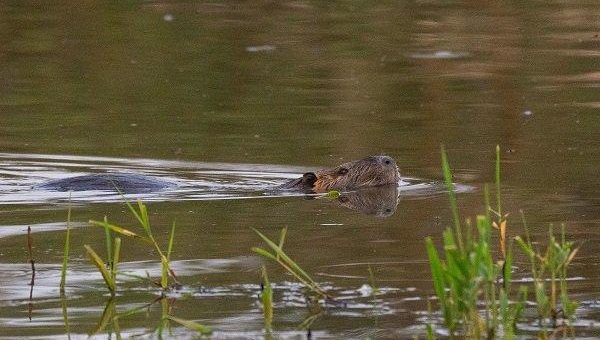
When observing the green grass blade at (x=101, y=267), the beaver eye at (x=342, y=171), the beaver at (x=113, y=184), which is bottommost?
the beaver eye at (x=342, y=171)

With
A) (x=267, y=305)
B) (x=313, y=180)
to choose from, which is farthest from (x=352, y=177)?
(x=267, y=305)

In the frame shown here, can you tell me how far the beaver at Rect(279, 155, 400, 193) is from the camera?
315 inches

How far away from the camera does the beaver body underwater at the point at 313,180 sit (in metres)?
7.91

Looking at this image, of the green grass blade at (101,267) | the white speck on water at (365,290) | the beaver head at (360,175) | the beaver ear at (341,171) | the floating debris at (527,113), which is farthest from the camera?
the floating debris at (527,113)

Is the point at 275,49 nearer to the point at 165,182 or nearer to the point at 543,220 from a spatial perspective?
the point at 165,182

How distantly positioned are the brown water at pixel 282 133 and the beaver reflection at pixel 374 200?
0.29ft

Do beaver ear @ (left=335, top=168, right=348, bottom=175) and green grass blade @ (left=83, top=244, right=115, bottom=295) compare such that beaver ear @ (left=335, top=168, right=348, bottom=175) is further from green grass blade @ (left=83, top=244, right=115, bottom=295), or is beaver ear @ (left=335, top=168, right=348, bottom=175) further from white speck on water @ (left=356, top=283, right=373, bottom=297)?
green grass blade @ (left=83, top=244, right=115, bottom=295)

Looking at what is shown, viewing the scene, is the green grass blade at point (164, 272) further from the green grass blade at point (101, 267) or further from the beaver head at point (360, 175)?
the beaver head at point (360, 175)

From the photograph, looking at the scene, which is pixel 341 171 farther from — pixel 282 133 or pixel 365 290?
pixel 365 290

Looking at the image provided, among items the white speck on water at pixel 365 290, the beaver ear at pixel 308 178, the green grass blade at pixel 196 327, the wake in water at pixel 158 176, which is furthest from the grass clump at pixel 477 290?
the beaver ear at pixel 308 178

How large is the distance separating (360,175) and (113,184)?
1.47m

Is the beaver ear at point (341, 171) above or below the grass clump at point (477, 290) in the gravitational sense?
below

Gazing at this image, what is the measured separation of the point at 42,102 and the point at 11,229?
4.67 meters

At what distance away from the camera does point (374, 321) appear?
4.59 metres
